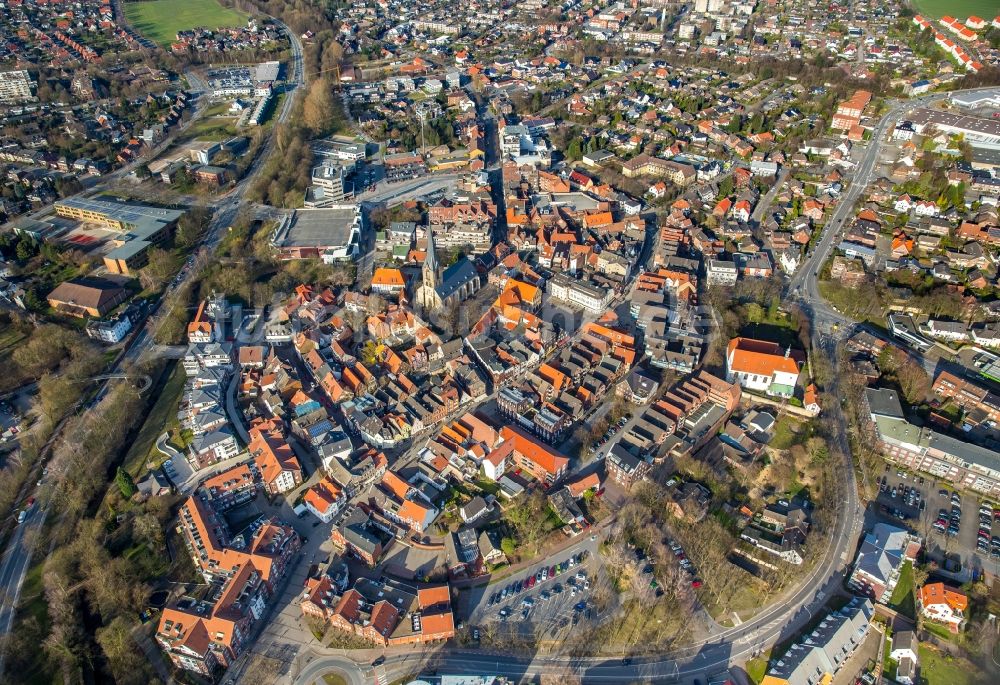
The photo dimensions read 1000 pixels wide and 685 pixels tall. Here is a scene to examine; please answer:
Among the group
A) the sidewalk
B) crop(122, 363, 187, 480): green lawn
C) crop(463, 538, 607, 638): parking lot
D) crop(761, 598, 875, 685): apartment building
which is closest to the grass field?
crop(122, 363, 187, 480): green lawn

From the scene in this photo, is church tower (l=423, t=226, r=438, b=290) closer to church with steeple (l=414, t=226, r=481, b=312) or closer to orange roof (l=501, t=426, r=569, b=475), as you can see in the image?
church with steeple (l=414, t=226, r=481, b=312)

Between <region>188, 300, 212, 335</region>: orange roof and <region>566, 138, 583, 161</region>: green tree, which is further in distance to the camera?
<region>566, 138, 583, 161</region>: green tree

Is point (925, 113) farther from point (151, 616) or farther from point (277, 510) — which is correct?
point (151, 616)

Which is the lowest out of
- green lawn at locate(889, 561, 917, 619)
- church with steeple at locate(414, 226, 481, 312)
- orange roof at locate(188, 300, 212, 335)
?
green lawn at locate(889, 561, 917, 619)

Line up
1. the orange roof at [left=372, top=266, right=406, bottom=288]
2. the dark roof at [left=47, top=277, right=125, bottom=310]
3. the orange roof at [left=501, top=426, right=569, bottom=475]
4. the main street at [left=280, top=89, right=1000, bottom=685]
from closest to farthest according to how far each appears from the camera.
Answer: the main street at [left=280, top=89, right=1000, bottom=685], the orange roof at [left=501, top=426, right=569, bottom=475], the dark roof at [left=47, top=277, right=125, bottom=310], the orange roof at [left=372, top=266, right=406, bottom=288]

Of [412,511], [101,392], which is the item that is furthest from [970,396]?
[101,392]

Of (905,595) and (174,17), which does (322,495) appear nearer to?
(905,595)
